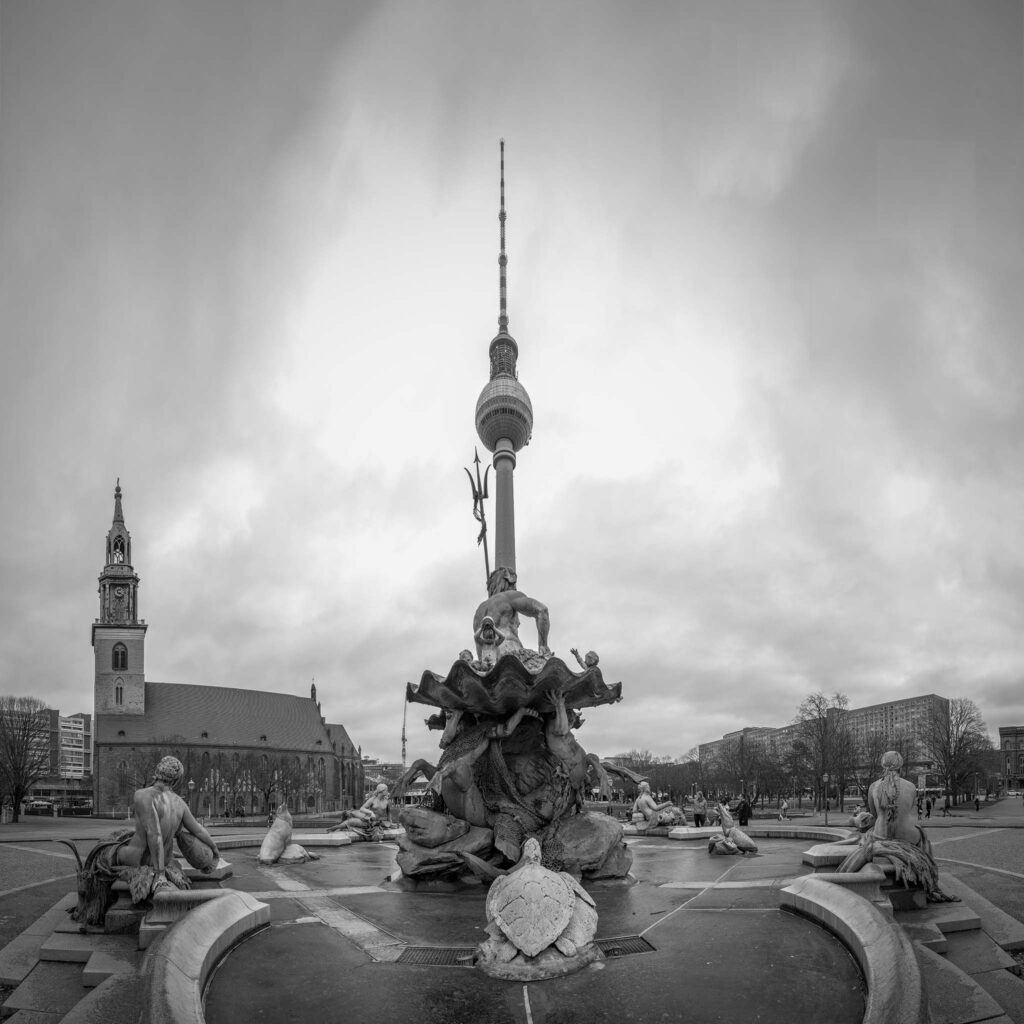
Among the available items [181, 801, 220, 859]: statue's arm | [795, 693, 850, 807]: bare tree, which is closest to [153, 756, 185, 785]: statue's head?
[181, 801, 220, 859]: statue's arm

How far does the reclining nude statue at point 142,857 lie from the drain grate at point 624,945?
177 inches

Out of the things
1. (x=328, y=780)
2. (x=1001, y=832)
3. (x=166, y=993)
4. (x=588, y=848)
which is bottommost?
(x=328, y=780)

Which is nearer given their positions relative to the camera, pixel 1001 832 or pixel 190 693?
pixel 1001 832

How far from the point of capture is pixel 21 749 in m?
56.5

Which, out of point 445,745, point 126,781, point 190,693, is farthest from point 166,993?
point 190,693

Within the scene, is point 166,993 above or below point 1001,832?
above

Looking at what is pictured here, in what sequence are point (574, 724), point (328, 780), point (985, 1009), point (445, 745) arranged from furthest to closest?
point (328, 780) < point (574, 724) < point (445, 745) < point (985, 1009)

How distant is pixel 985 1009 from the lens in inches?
229

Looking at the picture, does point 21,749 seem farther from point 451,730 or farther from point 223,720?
point 451,730

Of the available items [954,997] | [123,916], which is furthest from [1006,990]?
[123,916]

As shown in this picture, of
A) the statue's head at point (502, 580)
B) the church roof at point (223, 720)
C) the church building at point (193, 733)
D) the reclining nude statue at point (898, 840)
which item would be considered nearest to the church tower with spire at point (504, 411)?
the statue's head at point (502, 580)

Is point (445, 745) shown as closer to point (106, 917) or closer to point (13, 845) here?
point (106, 917)

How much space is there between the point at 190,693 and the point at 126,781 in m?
18.3

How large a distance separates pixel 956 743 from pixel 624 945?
66.1 metres
